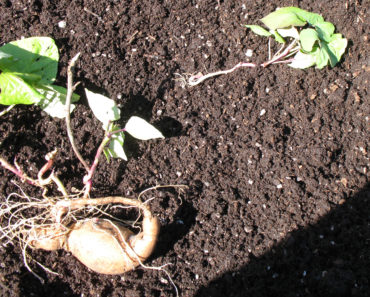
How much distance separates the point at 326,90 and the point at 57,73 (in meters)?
1.17

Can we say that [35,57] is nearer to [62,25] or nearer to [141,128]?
[62,25]

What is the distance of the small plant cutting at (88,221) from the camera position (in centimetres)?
133

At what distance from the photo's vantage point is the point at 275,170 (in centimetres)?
152

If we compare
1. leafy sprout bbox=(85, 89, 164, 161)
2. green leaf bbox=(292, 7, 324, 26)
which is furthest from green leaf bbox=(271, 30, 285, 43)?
leafy sprout bbox=(85, 89, 164, 161)

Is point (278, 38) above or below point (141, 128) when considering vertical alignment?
above

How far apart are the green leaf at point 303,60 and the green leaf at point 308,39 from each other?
0.27ft

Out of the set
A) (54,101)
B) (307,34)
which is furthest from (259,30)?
(54,101)

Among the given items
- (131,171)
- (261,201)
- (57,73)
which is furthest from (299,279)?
(57,73)

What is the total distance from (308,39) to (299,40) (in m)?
0.13

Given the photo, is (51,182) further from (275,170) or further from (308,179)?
(308,179)

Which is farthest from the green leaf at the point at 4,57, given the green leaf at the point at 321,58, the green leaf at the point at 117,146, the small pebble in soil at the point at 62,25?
the green leaf at the point at 321,58

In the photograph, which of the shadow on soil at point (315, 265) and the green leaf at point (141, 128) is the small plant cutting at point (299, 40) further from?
the shadow on soil at point (315, 265)

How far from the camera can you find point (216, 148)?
5.12ft

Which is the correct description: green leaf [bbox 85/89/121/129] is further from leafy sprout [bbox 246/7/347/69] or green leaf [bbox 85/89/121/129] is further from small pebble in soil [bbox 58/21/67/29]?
leafy sprout [bbox 246/7/347/69]
